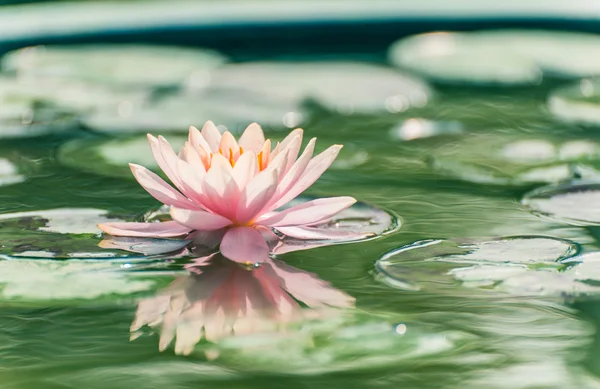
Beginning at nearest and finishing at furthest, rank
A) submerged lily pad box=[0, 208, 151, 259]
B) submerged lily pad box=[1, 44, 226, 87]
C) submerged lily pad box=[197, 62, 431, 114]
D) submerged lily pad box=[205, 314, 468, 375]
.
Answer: submerged lily pad box=[205, 314, 468, 375], submerged lily pad box=[0, 208, 151, 259], submerged lily pad box=[197, 62, 431, 114], submerged lily pad box=[1, 44, 226, 87]

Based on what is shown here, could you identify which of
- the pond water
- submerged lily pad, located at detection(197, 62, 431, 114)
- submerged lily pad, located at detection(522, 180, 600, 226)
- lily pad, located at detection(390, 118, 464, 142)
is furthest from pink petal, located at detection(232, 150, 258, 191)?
submerged lily pad, located at detection(197, 62, 431, 114)

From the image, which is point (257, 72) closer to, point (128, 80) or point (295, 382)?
point (128, 80)

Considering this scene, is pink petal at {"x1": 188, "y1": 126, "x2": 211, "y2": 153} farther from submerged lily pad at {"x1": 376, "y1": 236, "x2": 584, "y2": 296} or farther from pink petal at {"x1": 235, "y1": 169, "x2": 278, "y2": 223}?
submerged lily pad at {"x1": 376, "y1": 236, "x2": 584, "y2": 296}

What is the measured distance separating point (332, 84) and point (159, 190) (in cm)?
133

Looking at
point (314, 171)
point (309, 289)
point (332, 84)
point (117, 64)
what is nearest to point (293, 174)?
point (314, 171)

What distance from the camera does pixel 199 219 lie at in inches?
44.2

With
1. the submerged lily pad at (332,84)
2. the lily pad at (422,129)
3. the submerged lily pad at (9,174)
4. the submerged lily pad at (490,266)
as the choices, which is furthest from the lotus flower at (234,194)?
the submerged lily pad at (332,84)

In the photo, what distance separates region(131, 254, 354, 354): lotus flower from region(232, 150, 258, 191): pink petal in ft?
0.33

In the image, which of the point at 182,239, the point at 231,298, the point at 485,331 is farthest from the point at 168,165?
the point at 485,331

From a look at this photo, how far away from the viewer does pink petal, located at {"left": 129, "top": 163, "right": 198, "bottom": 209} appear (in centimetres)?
115

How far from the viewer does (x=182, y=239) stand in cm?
119

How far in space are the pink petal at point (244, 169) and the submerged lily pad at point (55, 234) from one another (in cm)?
15

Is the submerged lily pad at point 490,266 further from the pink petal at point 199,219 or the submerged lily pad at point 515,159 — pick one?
the submerged lily pad at point 515,159

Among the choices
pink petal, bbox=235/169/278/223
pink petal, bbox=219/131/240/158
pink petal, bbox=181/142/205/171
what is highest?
pink petal, bbox=219/131/240/158
